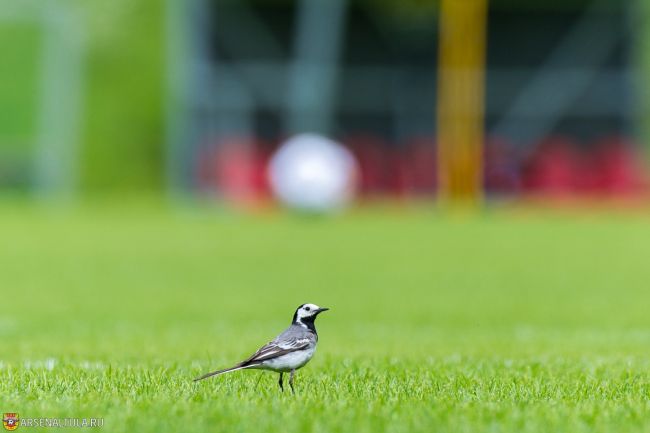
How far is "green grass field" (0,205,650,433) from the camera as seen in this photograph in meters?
4.91

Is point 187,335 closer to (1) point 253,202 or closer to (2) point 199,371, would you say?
(2) point 199,371

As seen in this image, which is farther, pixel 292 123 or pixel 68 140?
pixel 68 140

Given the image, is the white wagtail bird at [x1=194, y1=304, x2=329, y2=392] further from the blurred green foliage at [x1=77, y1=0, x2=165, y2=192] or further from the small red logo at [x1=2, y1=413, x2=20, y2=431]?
the blurred green foliage at [x1=77, y1=0, x2=165, y2=192]

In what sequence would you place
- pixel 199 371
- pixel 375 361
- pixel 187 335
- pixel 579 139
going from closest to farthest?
pixel 199 371 < pixel 375 361 < pixel 187 335 < pixel 579 139

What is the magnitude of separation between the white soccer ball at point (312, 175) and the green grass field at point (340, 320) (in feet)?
3.17

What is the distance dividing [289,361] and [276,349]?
8cm

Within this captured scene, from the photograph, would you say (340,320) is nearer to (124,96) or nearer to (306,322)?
(306,322)

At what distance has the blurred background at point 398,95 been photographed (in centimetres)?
2977

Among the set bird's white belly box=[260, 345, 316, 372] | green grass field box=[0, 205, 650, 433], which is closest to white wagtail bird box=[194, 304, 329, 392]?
bird's white belly box=[260, 345, 316, 372]

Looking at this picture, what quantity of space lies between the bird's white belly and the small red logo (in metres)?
0.94

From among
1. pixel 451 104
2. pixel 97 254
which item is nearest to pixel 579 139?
pixel 451 104

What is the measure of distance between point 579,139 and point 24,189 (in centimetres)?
1377

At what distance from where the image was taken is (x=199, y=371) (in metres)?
6.13

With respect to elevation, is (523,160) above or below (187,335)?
above
